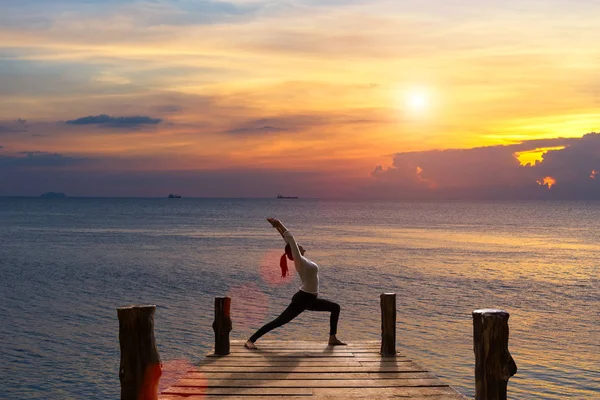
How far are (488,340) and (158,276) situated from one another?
127ft

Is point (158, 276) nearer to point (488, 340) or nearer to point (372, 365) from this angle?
point (372, 365)

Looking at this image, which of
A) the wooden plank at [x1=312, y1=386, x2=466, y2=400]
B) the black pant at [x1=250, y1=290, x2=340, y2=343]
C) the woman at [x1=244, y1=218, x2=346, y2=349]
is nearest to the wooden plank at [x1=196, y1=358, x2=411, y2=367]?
the woman at [x1=244, y1=218, x2=346, y2=349]

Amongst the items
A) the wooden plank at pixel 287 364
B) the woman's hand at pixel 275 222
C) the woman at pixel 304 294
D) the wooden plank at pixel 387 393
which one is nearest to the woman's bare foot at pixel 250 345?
the woman at pixel 304 294

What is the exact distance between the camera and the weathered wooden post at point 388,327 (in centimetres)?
1252

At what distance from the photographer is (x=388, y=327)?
1271cm

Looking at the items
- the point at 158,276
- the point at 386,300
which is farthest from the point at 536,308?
the point at 158,276

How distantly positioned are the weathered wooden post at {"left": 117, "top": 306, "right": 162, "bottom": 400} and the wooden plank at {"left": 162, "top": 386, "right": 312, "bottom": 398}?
79.3 inches

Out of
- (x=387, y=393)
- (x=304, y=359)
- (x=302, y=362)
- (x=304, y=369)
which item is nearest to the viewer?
(x=387, y=393)

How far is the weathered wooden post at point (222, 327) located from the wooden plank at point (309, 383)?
202cm

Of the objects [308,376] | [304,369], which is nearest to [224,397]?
[308,376]

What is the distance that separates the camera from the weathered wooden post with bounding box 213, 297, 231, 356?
1240 cm

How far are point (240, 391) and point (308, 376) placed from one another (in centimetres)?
Answer: 135

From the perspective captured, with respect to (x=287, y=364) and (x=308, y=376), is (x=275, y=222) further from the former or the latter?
(x=308, y=376)

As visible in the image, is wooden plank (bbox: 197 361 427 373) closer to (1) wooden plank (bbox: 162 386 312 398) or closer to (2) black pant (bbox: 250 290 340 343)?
(1) wooden plank (bbox: 162 386 312 398)
